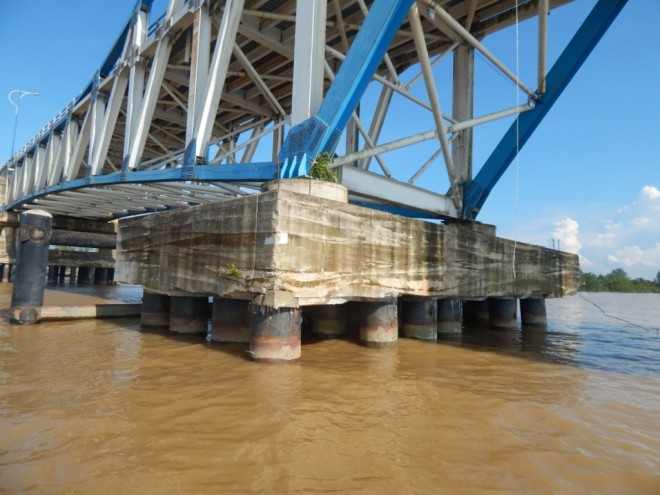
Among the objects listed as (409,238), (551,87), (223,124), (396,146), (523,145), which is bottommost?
(409,238)

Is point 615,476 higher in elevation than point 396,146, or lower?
lower

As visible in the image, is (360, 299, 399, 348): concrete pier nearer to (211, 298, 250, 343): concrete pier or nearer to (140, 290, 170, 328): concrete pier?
(211, 298, 250, 343): concrete pier

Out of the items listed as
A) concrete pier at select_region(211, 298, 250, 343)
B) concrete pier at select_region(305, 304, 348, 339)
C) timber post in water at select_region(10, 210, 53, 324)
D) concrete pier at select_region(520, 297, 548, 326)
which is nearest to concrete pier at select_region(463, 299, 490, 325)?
concrete pier at select_region(520, 297, 548, 326)

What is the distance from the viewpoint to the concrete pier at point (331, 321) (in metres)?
11.2

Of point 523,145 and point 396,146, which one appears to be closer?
point 396,146

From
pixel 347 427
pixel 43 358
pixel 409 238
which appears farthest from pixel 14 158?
pixel 347 427

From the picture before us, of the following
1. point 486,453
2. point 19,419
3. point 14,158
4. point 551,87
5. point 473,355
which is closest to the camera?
point 486,453

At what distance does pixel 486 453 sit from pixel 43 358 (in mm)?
7750

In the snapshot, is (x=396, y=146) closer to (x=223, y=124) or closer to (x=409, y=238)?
(x=409, y=238)

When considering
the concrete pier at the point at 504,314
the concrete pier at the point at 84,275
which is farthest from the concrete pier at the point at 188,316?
the concrete pier at the point at 84,275

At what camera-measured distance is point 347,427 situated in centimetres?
454

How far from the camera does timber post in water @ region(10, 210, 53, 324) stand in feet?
37.2

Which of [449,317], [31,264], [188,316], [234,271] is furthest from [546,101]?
[31,264]

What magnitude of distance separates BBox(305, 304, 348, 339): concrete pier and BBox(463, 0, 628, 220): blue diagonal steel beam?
720cm
